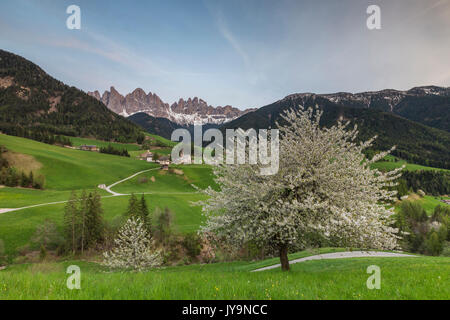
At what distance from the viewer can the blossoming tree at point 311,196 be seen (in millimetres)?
11156

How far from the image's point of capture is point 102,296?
577 centimetres

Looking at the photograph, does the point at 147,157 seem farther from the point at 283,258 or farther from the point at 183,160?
the point at 283,258

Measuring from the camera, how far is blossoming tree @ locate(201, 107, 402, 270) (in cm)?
1116

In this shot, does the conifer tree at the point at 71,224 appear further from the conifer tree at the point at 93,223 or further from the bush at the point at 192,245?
the bush at the point at 192,245

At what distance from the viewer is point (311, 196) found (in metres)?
11.5

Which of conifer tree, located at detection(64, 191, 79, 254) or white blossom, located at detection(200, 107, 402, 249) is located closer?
white blossom, located at detection(200, 107, 402, 249)

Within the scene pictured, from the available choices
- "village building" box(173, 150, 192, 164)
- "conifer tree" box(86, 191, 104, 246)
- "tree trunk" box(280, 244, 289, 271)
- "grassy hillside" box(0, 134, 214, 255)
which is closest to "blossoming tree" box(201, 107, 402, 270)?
"tree trunk" box(280, 244, 289, 271)

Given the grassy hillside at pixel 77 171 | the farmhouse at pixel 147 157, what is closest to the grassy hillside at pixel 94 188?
the grassy hillside at pixel 77 171

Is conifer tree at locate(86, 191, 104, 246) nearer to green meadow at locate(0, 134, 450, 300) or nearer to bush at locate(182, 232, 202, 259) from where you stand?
green meadow at locate(0, 134, 450, 300)

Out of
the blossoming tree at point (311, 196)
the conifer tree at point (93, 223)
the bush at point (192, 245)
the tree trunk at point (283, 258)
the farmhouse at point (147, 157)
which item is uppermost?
A: the farmhouse at point (147, 157)

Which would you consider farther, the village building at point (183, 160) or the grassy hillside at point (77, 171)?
the village building at point (183, 160)

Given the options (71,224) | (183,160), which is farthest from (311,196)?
(183,160)
